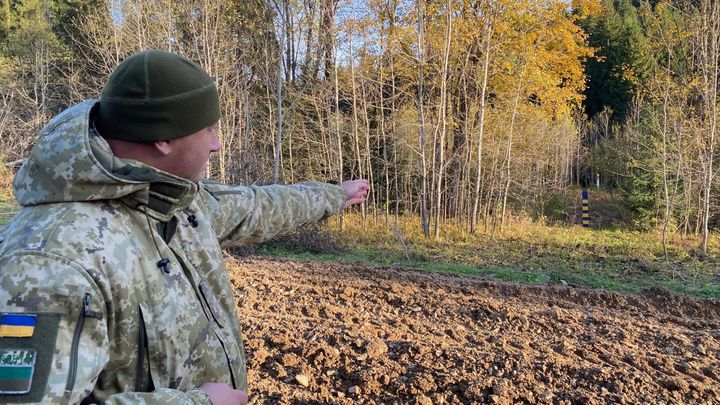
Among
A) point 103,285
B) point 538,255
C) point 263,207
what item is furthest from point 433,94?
point 103,285

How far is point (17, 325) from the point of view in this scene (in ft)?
3.12

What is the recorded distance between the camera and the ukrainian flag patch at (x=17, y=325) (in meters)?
0.95

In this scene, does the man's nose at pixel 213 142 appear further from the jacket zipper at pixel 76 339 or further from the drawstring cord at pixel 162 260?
the jacket zipper at pixel 76 339

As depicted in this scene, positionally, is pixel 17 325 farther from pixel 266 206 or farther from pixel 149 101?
pixel 266 206

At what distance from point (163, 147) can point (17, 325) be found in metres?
0.51

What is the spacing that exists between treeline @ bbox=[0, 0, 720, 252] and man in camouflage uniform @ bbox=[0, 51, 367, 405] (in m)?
11.3

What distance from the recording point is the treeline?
42.9 feet

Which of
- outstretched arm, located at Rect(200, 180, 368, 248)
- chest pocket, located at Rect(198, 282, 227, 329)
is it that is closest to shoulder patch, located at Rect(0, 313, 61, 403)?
chest pocket, located at Rect(198, 282, 227, 329)

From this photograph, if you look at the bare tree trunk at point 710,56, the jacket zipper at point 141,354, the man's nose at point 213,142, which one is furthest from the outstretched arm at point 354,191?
the bare tree trunk at point 710,56

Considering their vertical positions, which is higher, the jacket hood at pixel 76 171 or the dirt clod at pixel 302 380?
the jacket hood at pixel 76 171

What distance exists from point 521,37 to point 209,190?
50.3 feet

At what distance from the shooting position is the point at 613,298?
Answer: 7.10m

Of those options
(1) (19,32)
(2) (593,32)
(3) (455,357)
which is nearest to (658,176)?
(3) (455,357)

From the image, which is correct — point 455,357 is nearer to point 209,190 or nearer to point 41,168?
point 209,190
